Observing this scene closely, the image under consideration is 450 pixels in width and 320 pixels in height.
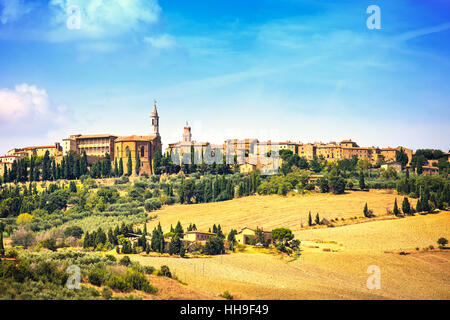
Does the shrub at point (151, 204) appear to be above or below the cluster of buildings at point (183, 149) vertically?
below

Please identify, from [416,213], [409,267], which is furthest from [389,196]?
[409,267]

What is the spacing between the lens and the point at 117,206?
70.2 metres

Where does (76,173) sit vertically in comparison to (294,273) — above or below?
above

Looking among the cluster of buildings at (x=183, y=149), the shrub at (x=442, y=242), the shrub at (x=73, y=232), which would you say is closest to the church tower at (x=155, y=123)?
the cluster of buildings at (x=183, y=149)

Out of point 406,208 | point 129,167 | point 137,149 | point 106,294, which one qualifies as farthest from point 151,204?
point 106,294

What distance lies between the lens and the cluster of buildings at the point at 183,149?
319 ft

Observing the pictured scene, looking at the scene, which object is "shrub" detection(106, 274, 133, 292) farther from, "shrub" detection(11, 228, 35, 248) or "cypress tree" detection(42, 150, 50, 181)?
"cypress tree" detection(42, 150, 50, 181)

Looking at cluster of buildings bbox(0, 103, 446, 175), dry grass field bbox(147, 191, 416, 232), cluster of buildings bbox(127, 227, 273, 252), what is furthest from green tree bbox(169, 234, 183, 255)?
cluster of buildings bbox(0, 103, 446, 175)

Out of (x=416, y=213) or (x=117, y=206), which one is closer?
(x=416, y=213)

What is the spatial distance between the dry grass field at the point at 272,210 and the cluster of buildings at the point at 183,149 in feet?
72.4

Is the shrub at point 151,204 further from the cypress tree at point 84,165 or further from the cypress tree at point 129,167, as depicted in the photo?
the cypress tree at point 84,165
